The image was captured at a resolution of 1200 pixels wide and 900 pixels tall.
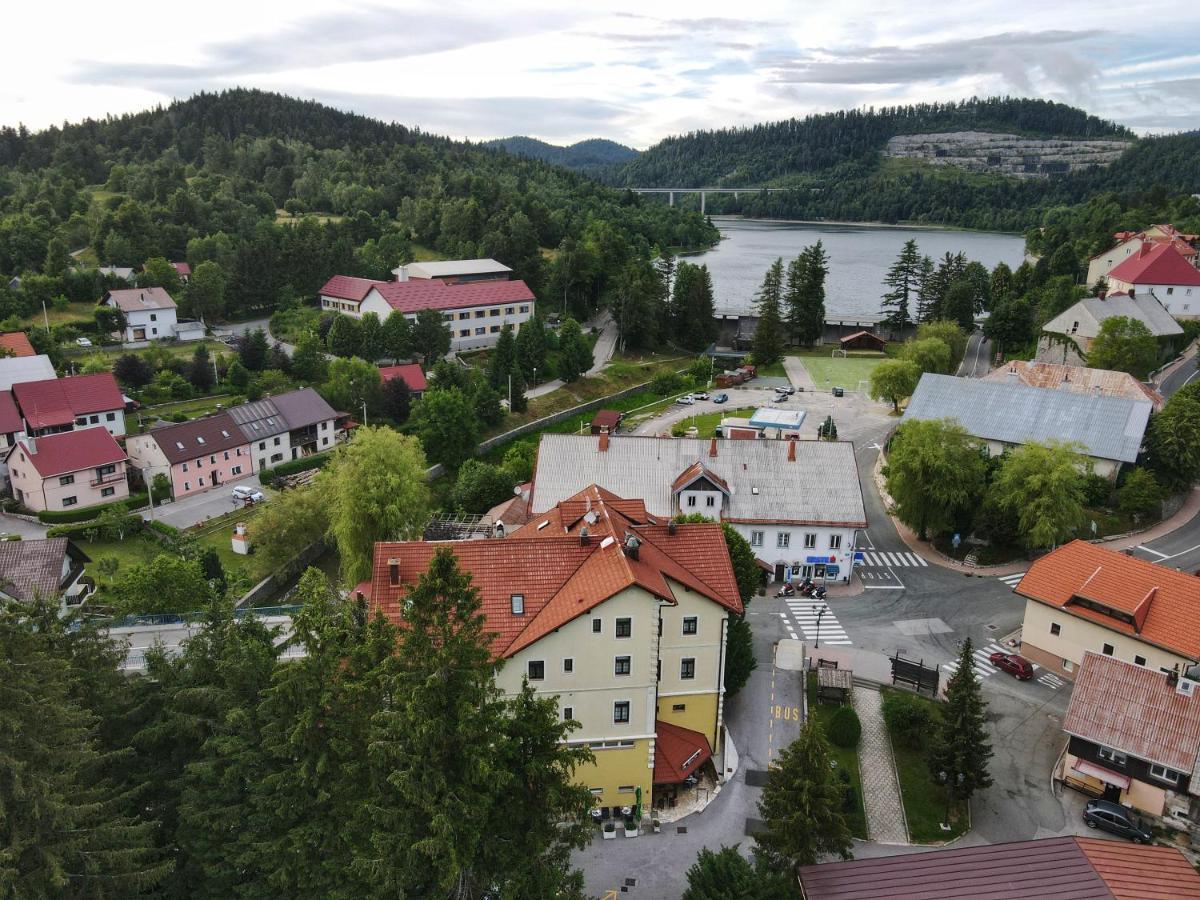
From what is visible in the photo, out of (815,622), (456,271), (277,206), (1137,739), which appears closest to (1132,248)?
(456,271)

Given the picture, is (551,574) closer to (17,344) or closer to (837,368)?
(17,344)

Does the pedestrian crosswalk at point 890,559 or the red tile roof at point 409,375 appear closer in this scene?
the pedestrian crosswalk at point 890,559

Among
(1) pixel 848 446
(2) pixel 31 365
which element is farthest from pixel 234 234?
(1) pixel 848 446

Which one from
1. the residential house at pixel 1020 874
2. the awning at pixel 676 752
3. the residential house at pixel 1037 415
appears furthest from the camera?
the residential house at pixel 1037 415

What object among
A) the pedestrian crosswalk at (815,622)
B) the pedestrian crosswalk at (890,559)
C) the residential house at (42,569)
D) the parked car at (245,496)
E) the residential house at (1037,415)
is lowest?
the parked car at (245,496)

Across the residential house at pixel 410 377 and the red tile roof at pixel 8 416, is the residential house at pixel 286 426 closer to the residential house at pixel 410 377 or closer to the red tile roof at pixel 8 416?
the residential house at pixel 410 377

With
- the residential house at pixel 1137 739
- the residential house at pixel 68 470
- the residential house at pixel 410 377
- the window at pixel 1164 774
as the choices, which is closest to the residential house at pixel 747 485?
the residential house at pixel 1137 739

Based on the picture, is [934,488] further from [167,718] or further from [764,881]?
[167,718]
